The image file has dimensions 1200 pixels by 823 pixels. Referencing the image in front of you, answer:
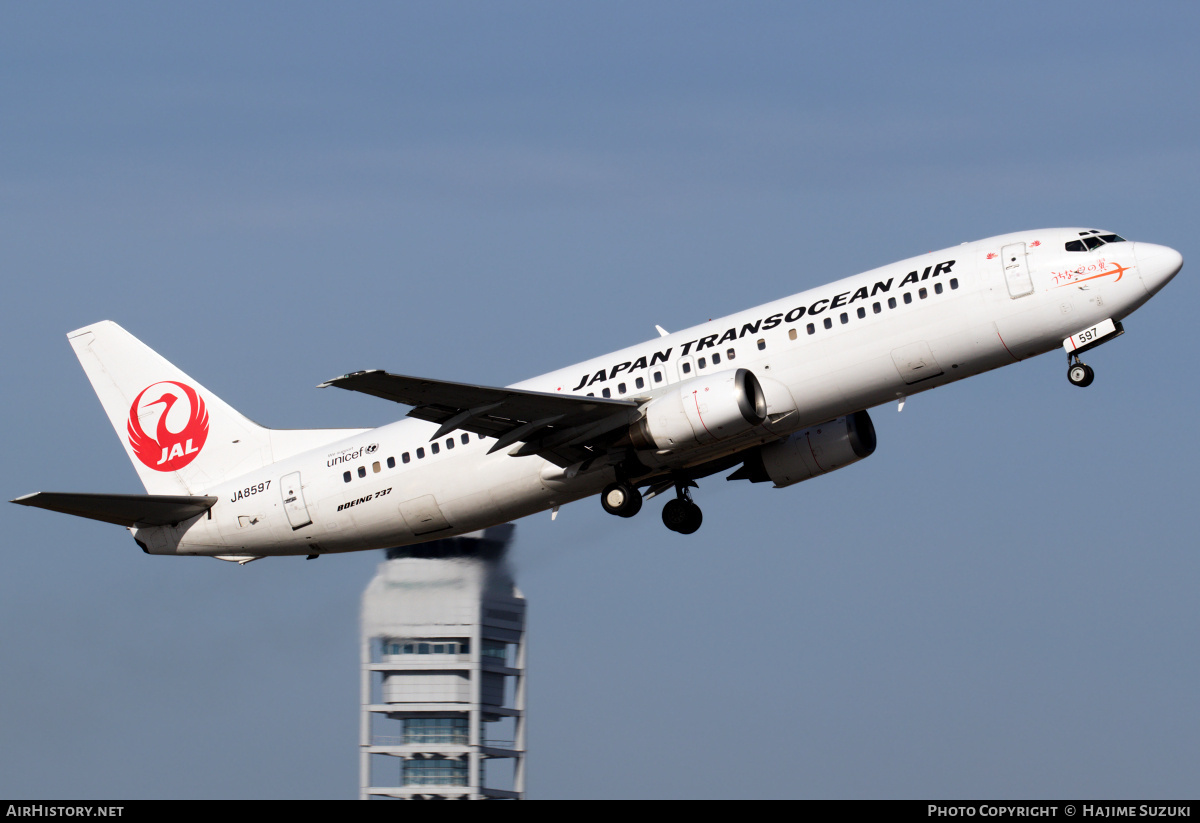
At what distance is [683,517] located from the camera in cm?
4259

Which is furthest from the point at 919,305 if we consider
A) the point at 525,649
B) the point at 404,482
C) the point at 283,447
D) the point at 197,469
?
the point at 525,649

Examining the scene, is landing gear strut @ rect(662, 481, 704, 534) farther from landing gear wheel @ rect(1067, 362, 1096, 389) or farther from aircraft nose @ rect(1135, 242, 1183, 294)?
aircraft nose @ rect(1135, 242, 1183, 294)

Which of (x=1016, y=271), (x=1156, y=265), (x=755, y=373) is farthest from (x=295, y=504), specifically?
(x=1156, y=265)

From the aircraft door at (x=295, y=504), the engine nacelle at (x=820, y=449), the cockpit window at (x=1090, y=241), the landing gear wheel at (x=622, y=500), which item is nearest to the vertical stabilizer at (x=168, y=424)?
the aircraft door at (x=295, y=504)

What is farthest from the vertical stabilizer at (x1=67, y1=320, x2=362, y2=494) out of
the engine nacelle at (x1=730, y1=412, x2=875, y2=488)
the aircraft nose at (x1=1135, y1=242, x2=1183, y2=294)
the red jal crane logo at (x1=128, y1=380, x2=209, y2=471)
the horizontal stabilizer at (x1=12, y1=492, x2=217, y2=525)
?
the aircraft nose at (x1=1135, y1=242, x2=1183, y2=294)

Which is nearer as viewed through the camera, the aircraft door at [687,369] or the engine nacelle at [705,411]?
the engine nacelle at [705,411]

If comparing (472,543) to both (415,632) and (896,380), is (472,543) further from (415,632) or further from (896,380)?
(896,380)

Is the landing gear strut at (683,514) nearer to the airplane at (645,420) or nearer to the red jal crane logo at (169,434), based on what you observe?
the airplane at (645,420)

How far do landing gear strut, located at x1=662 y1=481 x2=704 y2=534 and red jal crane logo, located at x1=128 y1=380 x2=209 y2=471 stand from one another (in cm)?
1422

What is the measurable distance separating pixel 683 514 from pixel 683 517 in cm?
8

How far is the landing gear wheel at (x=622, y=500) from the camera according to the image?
3997 cm

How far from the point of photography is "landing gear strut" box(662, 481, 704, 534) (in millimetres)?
42594

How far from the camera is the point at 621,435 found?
38.9m

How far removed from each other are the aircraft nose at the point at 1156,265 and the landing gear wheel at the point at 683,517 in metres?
13.5
